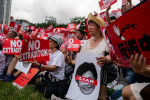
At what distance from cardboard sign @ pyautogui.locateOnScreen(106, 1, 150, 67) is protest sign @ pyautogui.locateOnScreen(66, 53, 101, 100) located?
91 cm

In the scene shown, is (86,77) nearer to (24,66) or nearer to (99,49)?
(99,49)

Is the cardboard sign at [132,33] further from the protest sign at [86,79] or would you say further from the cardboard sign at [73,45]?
the cardboard sign at [73,45]

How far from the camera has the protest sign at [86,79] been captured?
235 cm

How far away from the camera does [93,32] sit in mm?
2572

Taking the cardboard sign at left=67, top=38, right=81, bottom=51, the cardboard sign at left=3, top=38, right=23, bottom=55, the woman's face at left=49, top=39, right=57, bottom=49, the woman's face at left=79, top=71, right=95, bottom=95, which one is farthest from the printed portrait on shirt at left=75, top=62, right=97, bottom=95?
the cardboard sign at left=67, top=38, right=81, bottom=51

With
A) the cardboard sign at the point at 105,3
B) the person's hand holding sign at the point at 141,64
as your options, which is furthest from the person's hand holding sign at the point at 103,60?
the cardboard sign at the point at 105,3

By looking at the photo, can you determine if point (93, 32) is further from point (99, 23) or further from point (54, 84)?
point (54, 84)

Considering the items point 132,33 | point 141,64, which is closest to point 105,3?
point 132,33

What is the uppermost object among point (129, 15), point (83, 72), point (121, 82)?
point (129, 15)

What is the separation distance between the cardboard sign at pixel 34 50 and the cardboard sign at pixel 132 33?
1479 mm

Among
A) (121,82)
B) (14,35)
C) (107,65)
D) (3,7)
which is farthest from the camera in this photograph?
(3,7)

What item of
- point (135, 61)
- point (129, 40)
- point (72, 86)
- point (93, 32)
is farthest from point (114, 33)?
point (72, 86)

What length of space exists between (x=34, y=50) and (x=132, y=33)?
1802mm

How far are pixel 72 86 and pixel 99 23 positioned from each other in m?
1.10
